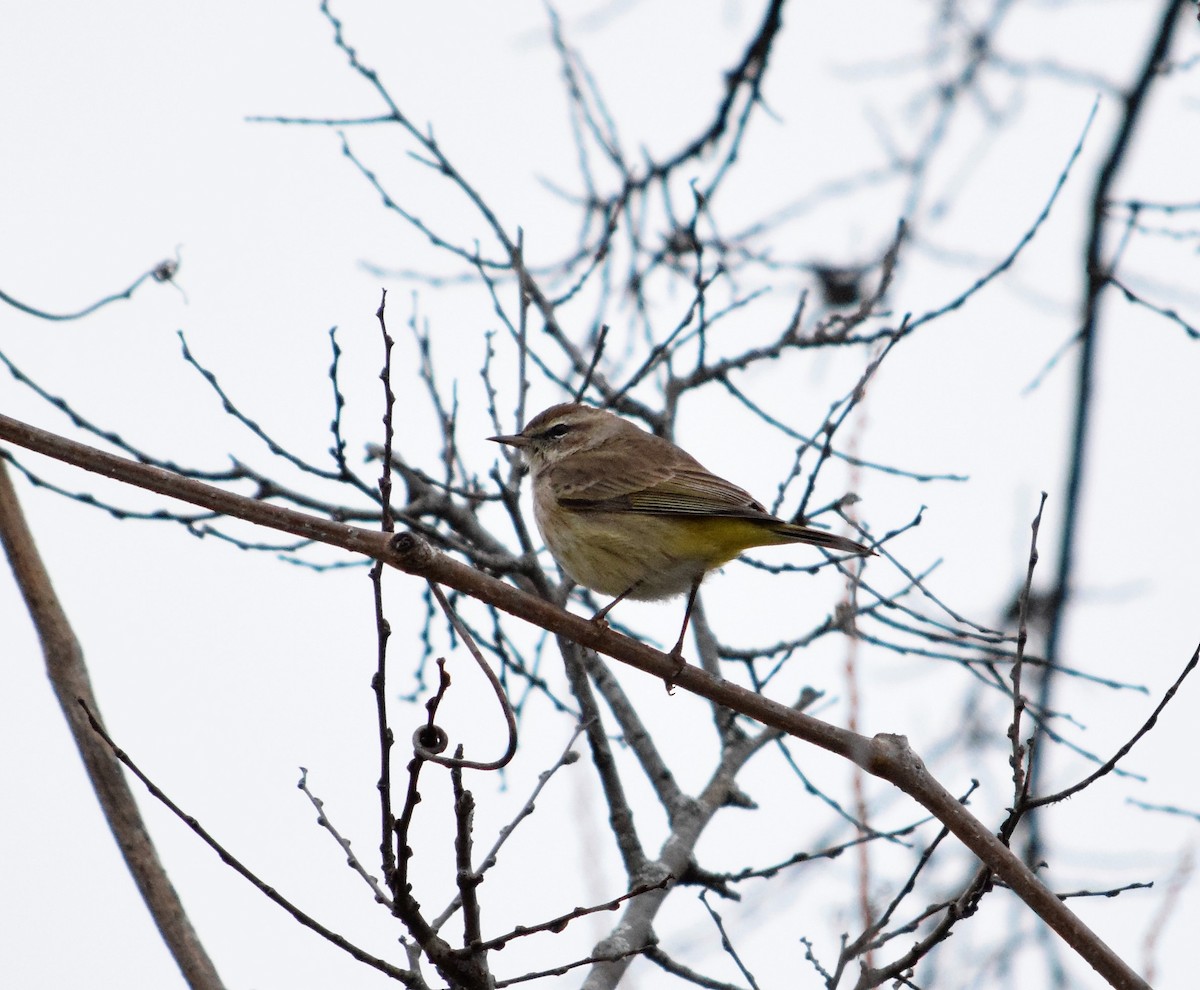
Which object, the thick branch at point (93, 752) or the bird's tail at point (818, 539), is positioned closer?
the thick branch at point (93, 752)

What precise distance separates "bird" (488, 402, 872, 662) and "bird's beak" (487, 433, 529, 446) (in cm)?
1

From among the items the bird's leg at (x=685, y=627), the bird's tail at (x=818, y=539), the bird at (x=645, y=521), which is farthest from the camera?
the bird at (x=645, y=521)

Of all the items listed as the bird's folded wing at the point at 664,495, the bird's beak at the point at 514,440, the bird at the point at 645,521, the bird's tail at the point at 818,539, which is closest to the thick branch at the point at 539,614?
the bird's tail at the point at 818,539

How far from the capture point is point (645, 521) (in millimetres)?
5855

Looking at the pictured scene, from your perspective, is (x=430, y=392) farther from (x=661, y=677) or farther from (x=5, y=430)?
(x=5, y=430)

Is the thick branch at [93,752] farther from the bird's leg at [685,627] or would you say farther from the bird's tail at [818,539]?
the bird's tail at [818,539]

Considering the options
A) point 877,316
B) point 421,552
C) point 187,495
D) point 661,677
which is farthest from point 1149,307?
point 187,495

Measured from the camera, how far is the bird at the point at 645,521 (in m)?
5.58

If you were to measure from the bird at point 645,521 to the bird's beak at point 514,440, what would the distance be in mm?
13

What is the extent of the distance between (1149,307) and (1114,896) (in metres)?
2.84

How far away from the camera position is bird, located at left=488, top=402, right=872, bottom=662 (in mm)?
5582

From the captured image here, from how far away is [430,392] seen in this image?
6.23 m

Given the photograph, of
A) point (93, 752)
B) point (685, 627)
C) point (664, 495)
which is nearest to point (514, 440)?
point (664, 495)

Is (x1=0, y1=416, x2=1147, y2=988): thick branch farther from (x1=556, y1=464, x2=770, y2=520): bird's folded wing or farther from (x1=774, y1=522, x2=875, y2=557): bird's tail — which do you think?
(x1=556, y1=464, x2=770, y2=520): bird's folded wing
